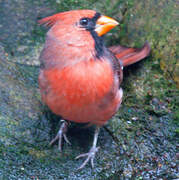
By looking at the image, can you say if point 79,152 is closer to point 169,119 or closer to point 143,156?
point 143,156

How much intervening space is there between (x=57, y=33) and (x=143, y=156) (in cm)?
174

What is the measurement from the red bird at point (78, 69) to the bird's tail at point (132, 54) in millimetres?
1168

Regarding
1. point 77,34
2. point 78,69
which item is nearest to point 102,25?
point 77,34

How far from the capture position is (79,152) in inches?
135

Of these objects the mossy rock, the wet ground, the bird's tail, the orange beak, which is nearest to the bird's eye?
the orange beak

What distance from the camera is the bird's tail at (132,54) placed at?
4309 millimetres

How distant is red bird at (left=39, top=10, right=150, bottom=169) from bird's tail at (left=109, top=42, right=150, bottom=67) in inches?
46.0

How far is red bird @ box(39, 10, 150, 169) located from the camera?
2.83m

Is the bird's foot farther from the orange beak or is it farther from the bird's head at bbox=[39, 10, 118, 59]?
the orange beak

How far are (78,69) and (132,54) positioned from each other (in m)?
1.76

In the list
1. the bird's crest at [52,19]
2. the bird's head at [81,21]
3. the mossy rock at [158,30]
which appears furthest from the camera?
the mossy rock at [158,30]

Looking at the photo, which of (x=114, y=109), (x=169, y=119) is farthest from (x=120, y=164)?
(x=169, y=119)

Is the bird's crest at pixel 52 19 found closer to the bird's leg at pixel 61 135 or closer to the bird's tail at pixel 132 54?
the bird's leg at pixel 61 135

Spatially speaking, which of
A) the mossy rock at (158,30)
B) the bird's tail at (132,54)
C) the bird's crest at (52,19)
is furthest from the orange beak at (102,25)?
the mossy rock at (158,30)
